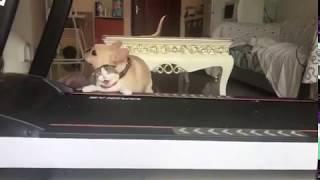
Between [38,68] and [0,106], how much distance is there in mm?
756

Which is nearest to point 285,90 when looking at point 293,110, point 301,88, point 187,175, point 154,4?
A: point 301,88

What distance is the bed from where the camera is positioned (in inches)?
91.7

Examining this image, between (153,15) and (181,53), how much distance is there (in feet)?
9.17

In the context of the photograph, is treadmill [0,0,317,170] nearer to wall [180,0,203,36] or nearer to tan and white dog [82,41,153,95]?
tan and white dog [82,41,153,95]

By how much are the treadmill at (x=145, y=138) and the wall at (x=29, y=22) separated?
156 cm

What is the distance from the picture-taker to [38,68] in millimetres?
2018

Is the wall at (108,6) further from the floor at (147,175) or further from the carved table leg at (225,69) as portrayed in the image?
the floor at (147,175)

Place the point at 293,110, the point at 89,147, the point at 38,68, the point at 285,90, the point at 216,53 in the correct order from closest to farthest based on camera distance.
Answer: the point at 89,147, the point at 293,110, the point at 38,68, the point at 216,53, the point at 285,90

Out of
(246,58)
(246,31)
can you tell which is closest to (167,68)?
(246,58)

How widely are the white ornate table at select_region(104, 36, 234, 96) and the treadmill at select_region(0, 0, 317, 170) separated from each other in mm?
758

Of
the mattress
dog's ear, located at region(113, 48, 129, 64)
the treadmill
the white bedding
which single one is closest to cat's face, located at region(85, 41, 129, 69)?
dog's ear, located at region(113, 48, 129, 64)

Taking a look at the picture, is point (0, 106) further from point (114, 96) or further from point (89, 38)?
point (89, 38)

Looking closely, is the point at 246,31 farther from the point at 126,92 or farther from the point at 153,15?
the point at 126,92

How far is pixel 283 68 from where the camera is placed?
2.50 meters
